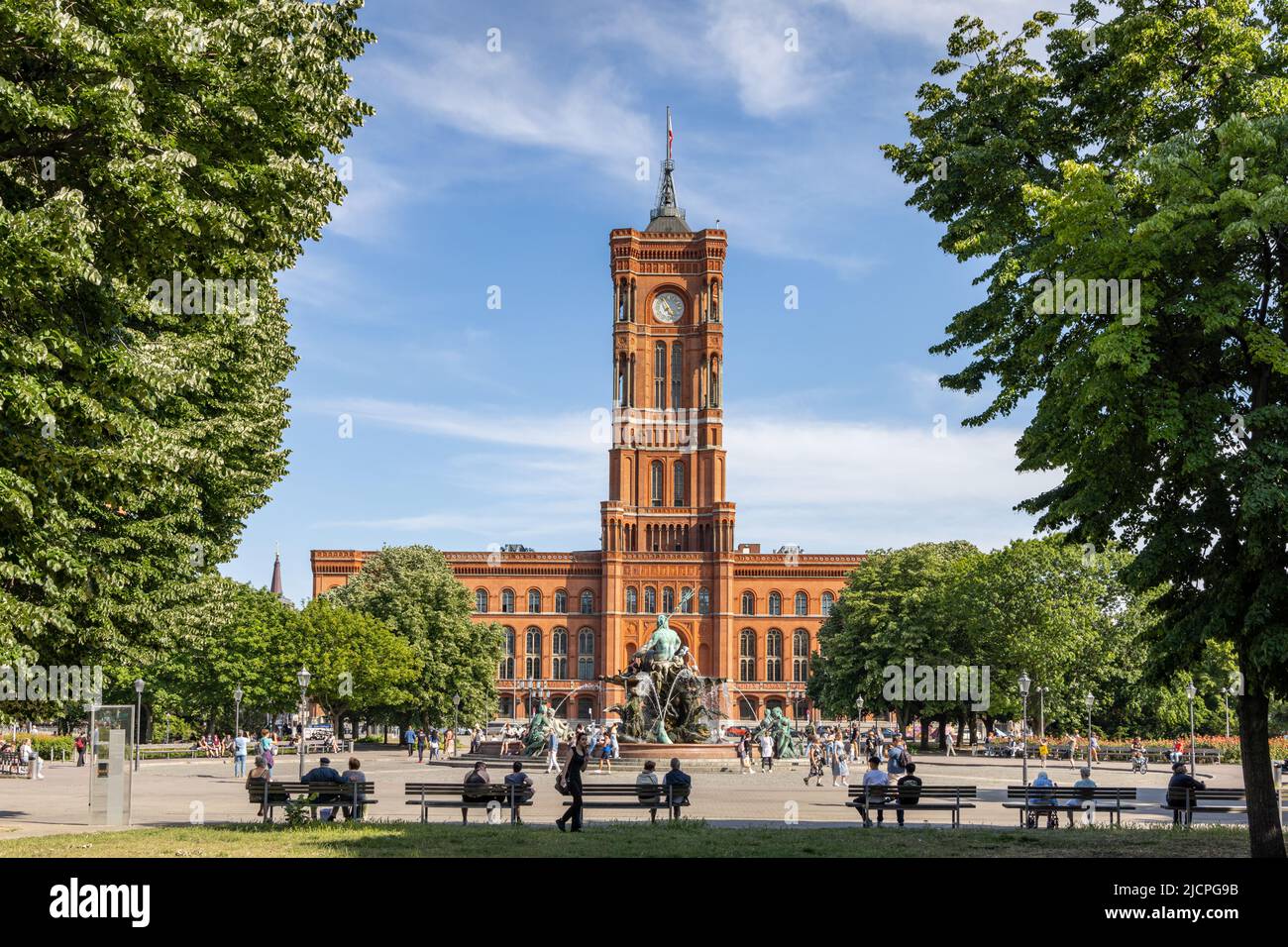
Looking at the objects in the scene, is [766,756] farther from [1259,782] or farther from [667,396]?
[667,396]

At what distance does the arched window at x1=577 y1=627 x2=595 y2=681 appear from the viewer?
10456 centimetres

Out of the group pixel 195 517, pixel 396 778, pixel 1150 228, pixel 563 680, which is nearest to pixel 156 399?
pixel 195 517

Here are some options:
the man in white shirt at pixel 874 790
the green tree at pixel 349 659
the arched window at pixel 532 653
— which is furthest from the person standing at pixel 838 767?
the arched window at pixel 532 653

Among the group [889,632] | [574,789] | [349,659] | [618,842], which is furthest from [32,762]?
[889,632]

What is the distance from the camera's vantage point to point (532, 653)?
10562 centimetres

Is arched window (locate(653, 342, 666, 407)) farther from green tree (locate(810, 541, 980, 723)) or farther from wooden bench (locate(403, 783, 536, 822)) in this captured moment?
wooden bench (locate(403, 783, 536, 822))

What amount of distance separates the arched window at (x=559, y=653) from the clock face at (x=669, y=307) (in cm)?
2914

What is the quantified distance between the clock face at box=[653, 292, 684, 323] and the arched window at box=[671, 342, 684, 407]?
2.57 m

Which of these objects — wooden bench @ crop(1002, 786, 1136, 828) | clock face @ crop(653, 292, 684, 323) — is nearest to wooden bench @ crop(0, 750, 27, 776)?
wooden bench @ crop(1002, 786, 1136, 828)

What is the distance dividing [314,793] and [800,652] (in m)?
87.1

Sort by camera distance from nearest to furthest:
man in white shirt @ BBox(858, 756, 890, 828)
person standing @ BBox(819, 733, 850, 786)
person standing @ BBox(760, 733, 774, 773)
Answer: man in white shirt @ BBox(858, 756, 890, 828) → person standing @ BBox(819, 733, 850, 786) → person standing @ BBox(760, 733, 774, 773)

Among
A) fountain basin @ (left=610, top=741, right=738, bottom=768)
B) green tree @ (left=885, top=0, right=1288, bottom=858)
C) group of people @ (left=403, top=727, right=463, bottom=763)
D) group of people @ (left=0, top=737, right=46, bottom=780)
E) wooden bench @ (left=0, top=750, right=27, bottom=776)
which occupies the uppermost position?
green tree @ (left=885, top=0, right=1288, bottom=858)

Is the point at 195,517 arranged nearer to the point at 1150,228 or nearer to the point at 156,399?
the point at 156,399
